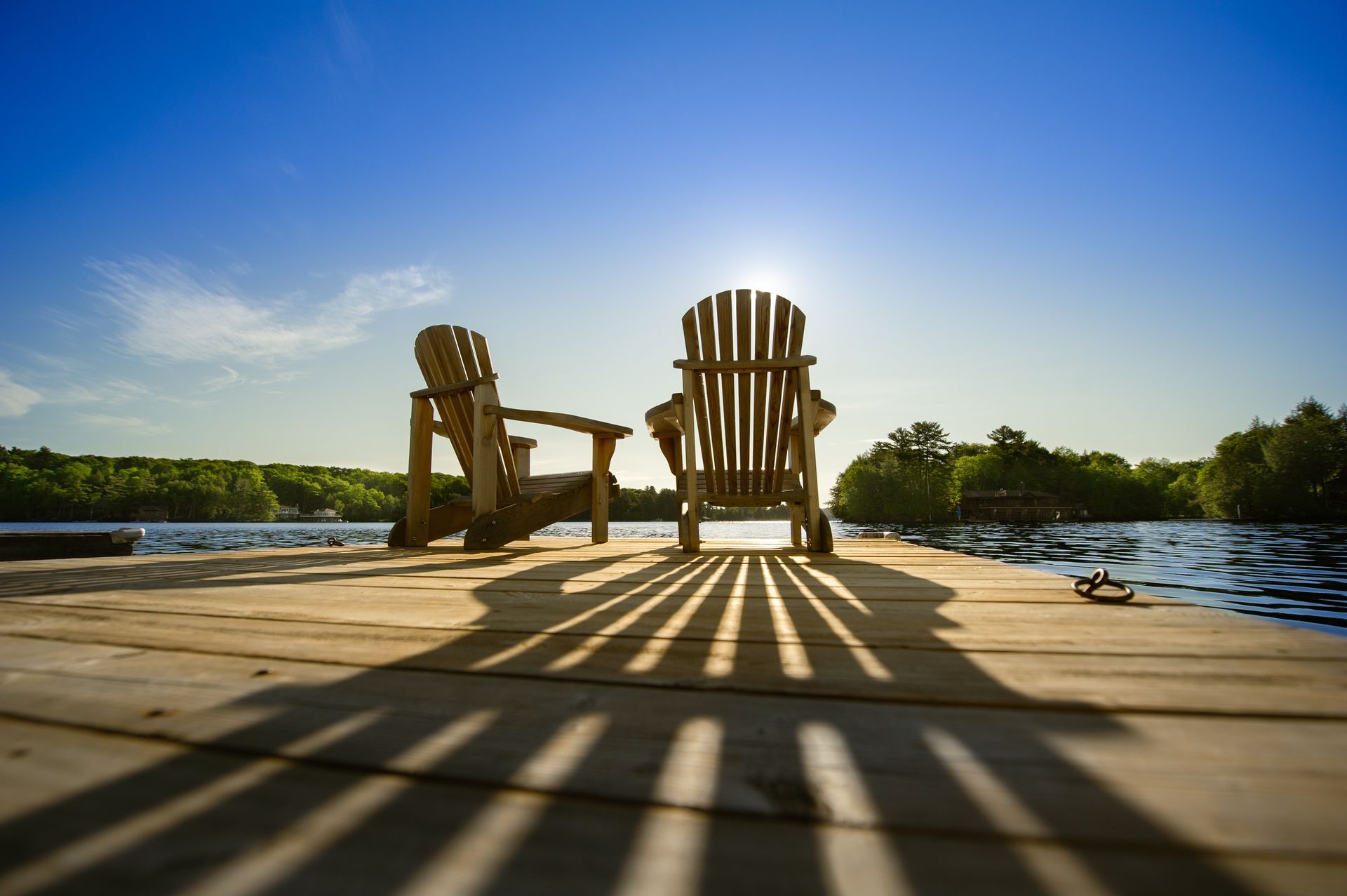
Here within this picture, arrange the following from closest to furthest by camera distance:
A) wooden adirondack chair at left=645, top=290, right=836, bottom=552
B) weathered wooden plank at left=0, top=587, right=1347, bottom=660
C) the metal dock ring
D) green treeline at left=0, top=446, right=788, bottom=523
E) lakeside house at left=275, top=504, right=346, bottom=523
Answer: weathered wooden plank at left=0, top=587, right=1347, bottom=660
the metal dock ring
wooden adirondack chair at left=645, top=290, right=836, bottom=552
green treeline at left=0, top=446, right=788, bottom=523
lakeside house at left=275, top=504, right=346, bottom=523

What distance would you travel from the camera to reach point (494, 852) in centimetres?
45

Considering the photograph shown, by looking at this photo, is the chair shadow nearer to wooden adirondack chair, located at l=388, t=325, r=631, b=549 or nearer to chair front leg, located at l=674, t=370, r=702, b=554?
chair front leg, located at l=674, t=370, r=702, b=554

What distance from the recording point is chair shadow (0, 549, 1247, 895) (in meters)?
0.43

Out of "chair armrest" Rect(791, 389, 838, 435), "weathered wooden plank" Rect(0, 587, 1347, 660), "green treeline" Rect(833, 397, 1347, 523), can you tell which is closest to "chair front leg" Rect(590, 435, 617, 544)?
"chair armrest" Rect(791, 389, 838, 435)

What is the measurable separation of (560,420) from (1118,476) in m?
76.4

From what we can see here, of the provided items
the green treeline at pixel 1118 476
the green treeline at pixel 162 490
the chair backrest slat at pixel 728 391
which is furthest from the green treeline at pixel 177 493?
the chair backrest slat at pixel 728 391

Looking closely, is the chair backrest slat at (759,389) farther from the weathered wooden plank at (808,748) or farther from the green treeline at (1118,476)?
the green treeline at (1118,476)

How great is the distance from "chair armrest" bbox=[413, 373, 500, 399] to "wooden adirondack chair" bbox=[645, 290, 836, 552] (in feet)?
4.61

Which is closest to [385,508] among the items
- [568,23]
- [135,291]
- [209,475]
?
[209,475]

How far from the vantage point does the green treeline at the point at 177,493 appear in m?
45.3

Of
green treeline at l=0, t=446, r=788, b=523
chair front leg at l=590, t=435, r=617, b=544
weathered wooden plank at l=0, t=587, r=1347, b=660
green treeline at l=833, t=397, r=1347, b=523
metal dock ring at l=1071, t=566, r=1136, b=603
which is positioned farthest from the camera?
green treeline at l=0, t=446, r=788, b=523

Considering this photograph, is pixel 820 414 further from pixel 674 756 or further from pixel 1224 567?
pixel 1224 567

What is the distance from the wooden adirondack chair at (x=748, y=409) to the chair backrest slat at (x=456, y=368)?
154 centimetres

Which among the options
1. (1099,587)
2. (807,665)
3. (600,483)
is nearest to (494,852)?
(807,665)
